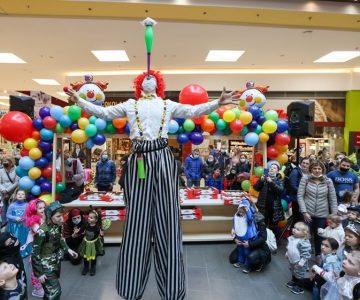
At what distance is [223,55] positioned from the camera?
28.6 feet

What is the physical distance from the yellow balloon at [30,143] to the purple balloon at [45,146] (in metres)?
0.10

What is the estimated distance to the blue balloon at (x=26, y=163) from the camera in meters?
4.41

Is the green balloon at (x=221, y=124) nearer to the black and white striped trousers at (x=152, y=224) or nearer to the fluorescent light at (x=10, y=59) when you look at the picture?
the black and white striped trousers at (x=152, y=224)

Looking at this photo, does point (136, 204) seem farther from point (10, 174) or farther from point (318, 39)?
point (318, 39)

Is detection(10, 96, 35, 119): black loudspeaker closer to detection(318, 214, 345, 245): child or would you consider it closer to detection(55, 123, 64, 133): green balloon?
detection(55, 123, 64, 133): green balloon

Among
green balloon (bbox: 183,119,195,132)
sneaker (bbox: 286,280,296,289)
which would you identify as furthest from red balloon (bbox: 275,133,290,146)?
sneaker (bbox: 286,280,296,289)

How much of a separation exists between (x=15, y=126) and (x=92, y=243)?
201 centimetres

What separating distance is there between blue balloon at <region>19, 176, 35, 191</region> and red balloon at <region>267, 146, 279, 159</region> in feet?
11.9

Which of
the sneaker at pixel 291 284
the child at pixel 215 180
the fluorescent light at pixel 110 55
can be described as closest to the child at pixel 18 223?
the sneaker at pixel 291 284

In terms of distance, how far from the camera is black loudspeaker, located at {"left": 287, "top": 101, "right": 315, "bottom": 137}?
470 centimetres

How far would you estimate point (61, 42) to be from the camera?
24.1ft

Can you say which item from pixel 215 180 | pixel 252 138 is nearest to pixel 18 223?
pixel 252 138

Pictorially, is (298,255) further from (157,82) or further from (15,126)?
(15,126)

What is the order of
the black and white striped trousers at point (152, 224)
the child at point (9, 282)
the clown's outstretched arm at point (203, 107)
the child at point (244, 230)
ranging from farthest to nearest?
the child at point (244, 230)
the black and white striped trousers at point (152, 224)
the clown's outstretched arm at point (203, 107)
the child at point (9, 282)
